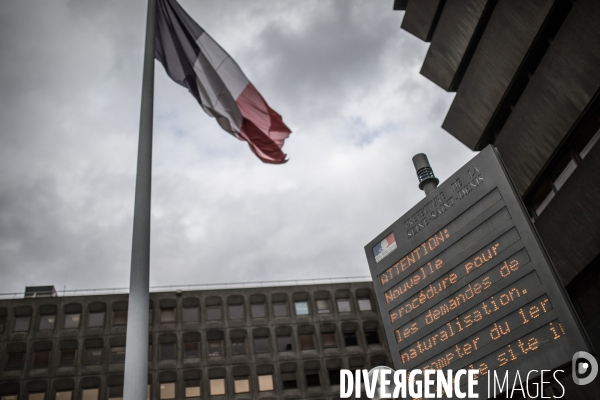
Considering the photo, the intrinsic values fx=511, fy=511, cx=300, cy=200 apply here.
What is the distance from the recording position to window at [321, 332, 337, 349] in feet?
157

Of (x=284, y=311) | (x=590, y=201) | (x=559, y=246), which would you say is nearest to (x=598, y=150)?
(x=590, y=201)

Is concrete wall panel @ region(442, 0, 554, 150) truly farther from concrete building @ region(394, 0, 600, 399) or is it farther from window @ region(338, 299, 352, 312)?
window @ region(338, 299, 352, 312)

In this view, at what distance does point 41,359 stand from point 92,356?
13.5ft

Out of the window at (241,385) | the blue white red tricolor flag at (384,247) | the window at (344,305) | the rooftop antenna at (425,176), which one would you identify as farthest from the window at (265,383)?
the rooftop antenna at (425,176)

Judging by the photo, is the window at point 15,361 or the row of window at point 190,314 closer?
the window at point 15,361

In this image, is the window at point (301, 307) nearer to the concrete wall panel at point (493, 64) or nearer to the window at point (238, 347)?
the window at point (238, 347)

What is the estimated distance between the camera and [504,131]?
25.0m

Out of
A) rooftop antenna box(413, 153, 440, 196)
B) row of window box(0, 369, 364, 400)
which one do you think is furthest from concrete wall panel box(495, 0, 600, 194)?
row of window box(0, 369, 364, 400)

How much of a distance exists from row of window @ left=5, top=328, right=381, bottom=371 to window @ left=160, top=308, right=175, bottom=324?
226 centimetres

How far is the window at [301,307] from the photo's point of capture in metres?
49.2

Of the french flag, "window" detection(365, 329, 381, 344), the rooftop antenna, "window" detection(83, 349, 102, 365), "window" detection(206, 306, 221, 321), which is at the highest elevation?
"window" detection(206, 306, 221, 321)

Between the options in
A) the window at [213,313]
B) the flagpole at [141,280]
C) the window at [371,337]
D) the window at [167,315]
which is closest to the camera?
the flagpole at [141,280]

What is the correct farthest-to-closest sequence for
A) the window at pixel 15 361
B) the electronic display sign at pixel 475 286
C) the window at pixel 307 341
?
the window at pixel 307 341
the window at pixel 15 361
the electronic display sign at pixel 475 286

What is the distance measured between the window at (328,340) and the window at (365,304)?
4030 mm
